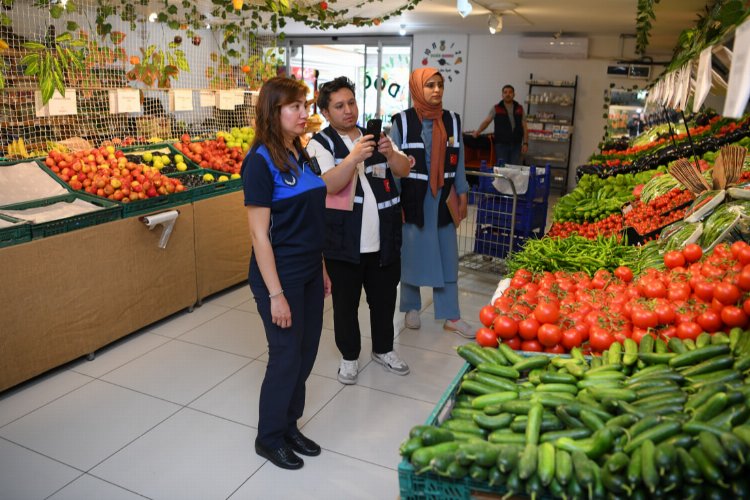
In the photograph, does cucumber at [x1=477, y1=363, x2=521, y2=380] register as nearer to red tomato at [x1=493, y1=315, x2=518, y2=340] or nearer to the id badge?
red tomato at [x1=493, y1=315, x2=518, y2=340]

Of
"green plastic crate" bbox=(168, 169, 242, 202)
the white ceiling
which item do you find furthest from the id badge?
the white ceiling

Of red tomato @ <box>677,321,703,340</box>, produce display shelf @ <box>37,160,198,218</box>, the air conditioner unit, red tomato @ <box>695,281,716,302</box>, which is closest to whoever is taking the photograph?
red tomato @ <box>677,321,703,340</box>

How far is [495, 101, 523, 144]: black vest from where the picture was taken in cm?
1028

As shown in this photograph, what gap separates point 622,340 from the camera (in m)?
2.03

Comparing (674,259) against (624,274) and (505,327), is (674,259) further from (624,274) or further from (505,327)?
(505,327)

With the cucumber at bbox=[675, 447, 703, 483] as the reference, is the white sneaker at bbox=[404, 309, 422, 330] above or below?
below

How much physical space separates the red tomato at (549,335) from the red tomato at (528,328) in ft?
0.08

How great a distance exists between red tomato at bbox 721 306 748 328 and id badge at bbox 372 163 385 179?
5.90 feet

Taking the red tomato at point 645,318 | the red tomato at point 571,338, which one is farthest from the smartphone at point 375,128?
the red tomato at point 645,318

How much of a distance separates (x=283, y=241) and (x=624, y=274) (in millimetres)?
1494

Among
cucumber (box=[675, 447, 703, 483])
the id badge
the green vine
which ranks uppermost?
the green vine

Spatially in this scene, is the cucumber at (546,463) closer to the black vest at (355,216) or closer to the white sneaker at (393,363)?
the black vest at (355,216)

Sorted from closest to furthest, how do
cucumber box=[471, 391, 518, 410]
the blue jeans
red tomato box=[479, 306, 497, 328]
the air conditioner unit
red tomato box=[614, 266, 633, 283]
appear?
1. cucumber box=[471, 391, 518, 410]
2. red tomato box=[479, 306, 497, 328]
3. red tomato box=[614, 266, 633, 283]
4. the blue jeans
5. the air conditioner unit

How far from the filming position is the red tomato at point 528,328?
211 cm
